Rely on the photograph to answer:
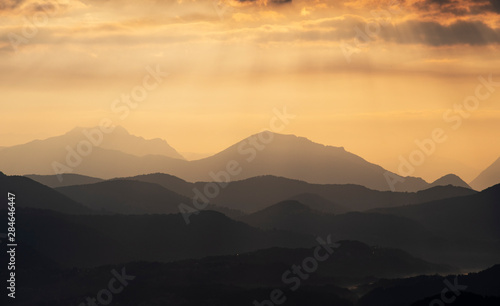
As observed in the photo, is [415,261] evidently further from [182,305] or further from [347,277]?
[182,305]

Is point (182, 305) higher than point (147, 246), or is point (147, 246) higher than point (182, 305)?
point (147, 246)

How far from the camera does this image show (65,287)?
127000mm

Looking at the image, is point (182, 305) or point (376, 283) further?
point (376, 283)

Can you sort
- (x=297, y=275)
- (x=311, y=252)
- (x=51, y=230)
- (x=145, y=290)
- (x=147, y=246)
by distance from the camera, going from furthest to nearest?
(x=147, y=246), (x=51, y=230), (x=311, y=252), (x=297, y=275), (x=145, y=290)

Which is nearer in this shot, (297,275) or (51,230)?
(297,275)

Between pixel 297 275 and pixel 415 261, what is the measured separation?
38.5 m

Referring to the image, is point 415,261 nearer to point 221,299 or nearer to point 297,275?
point 297,275

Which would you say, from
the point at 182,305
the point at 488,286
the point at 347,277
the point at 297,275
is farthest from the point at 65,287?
the point at 488,286

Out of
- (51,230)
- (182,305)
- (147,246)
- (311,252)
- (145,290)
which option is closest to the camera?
(182,305)

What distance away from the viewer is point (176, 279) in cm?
12750

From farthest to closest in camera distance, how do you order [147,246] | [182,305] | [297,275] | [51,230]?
1. [147,246]
2. [51,230]
3. [297,275]
4. [182,305]

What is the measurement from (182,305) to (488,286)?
47582 millimetres

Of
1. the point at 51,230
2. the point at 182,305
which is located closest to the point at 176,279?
the point at 182,305

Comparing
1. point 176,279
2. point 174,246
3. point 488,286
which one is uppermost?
point 174,246
